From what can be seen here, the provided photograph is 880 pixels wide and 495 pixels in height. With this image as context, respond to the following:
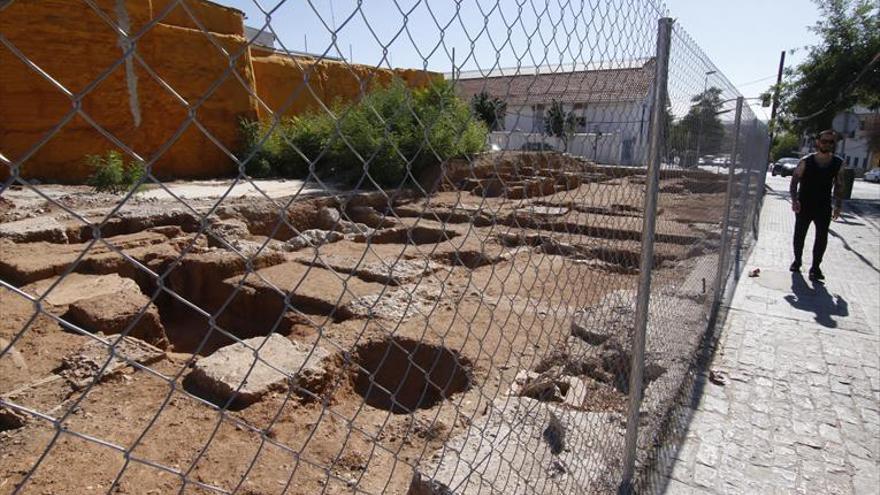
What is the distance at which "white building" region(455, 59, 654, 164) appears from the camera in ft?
6.60

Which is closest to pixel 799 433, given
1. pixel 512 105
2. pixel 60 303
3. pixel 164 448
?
pixel 512 105

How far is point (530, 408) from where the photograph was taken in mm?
2531

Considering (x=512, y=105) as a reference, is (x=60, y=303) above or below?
below

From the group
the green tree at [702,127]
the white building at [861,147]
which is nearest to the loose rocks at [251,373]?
the green tree at [702,127]

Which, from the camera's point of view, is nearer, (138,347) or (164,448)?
(164,448)

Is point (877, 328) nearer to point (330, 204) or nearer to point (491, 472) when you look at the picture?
point (491, 472)

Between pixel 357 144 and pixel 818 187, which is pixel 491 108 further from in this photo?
pixel 357 144

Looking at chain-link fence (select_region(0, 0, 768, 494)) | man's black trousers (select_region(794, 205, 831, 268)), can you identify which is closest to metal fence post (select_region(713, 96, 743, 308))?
chain-link fence (select_region(0, 0, 768, 494))

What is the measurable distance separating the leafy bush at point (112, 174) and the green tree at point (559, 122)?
8.11 meters

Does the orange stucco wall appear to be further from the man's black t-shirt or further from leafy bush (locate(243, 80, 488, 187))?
the man's black t-shirt

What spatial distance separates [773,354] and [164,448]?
174 inches

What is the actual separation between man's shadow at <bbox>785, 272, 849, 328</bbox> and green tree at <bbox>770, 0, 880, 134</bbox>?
610 inches

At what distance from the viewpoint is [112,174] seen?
872 centimetres

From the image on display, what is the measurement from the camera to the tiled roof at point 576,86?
6.63 feet
